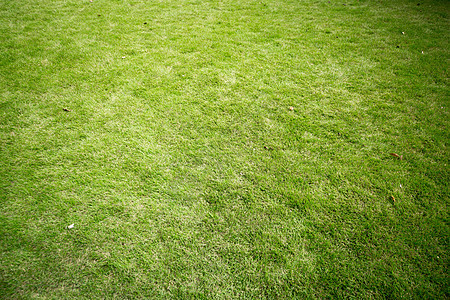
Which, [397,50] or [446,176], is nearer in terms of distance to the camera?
[446,176]

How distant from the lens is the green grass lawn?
1734mm

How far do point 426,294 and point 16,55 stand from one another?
623 centimetres

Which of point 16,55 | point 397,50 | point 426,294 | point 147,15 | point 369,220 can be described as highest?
point 147,15

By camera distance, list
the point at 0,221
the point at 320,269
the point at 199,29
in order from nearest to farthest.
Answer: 1. the point at 320,269
2. the point at 0,221
3. the point at 199,29

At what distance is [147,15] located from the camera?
16.7 feet

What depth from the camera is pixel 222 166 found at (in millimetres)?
2389

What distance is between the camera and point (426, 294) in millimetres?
1651

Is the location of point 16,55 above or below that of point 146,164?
above

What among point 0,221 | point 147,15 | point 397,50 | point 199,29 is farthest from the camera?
point 147,15

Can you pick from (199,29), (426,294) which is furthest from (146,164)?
(199,29)

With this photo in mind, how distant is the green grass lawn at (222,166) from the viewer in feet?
Result: 5.69

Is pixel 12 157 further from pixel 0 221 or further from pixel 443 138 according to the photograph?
pixel 443 138

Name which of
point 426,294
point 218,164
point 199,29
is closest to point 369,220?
point 426,294

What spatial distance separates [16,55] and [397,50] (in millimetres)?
6963
